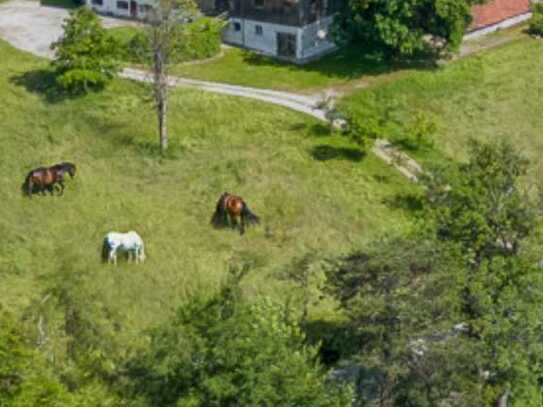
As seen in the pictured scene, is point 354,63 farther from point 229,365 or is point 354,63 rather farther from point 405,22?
point 229,365

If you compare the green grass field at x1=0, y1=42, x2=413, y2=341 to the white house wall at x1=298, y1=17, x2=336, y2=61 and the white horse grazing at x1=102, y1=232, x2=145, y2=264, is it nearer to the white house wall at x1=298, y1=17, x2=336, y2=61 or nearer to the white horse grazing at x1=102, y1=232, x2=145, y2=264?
the white horse grazing at x1=102, y1=232, x2=145, y2=264

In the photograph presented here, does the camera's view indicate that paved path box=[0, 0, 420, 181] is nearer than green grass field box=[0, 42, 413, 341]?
No

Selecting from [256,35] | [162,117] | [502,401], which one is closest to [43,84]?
[162,117]

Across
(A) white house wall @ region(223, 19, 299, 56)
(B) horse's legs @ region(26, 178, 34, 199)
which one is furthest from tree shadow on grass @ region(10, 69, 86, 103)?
(A) white house wall @ region(223, 19, 299, 56)

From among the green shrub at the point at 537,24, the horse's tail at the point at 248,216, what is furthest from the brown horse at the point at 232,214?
the green shrub at the point at 537,24

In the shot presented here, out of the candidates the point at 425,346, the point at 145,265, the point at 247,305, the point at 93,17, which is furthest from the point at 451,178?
the point at 93,17

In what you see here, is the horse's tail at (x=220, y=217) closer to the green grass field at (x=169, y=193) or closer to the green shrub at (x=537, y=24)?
the green grass field at (x=169, y=193)

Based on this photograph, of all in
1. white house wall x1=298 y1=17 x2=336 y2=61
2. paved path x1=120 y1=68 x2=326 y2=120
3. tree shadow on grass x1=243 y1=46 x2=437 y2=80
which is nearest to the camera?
paved path x1=120 y1=68 x2=326 y2=120
